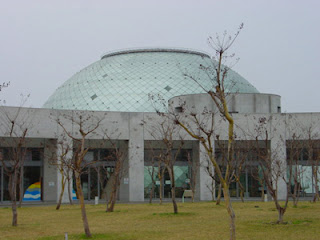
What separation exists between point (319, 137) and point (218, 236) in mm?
28178

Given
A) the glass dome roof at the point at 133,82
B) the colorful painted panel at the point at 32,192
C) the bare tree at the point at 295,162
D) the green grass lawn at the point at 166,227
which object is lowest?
the green grass lawn at the point at 166,227

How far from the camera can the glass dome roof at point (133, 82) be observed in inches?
2105

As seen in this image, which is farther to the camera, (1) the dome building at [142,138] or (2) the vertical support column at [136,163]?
(2) the vertical support column at [136,163]

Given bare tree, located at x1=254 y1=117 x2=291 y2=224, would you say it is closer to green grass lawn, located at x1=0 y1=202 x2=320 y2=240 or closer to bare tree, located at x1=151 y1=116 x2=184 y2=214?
green grass lawn, located at x1=0 y1=202 x2=320 y2=240

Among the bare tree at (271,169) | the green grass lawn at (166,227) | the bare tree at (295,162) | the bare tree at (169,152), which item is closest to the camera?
the green grass lawn at (166,227)

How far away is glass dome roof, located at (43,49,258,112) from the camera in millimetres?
53469

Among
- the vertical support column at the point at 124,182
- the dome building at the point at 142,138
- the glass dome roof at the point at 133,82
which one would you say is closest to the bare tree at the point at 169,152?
the dome building at the point at 142,138

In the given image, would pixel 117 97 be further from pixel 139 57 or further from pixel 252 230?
pixel 252 230

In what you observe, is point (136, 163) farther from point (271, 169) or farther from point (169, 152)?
point (169, 152)

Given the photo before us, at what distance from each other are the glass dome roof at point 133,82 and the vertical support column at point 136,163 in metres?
9.34

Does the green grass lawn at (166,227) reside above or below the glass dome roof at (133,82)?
below

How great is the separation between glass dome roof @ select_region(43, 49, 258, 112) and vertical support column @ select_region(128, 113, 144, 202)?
934 centimetres

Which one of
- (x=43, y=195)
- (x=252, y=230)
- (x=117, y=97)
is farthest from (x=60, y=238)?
(x=117, y=97)

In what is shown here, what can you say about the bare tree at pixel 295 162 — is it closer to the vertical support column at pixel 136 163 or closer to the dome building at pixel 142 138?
the dome building at pixel 142 138
